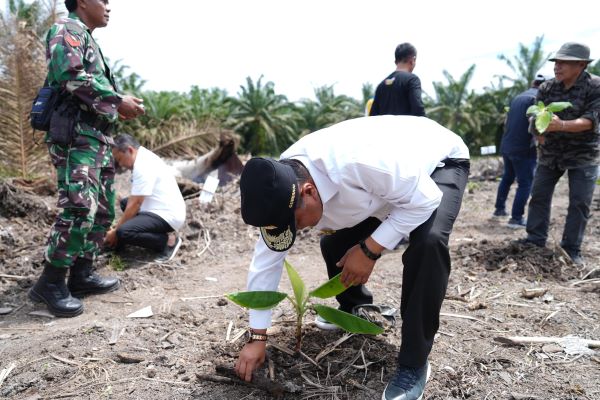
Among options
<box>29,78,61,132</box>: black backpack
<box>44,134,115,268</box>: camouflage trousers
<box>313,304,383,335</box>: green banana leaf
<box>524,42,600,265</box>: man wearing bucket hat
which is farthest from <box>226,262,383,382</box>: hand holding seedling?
<box>524,42,600,265</box>: man wearing bucket hat

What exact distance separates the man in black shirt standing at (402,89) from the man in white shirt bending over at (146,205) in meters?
2.43

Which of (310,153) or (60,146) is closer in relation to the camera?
(310,153)

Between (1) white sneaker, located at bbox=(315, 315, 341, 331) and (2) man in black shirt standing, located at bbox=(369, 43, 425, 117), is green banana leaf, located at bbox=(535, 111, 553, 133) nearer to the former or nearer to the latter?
(2) man in black shirt standing, located at bbox=(369, 43, 425, 117)

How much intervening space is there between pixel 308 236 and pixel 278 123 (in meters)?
15.1

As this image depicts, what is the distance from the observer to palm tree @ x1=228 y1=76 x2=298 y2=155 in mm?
19078

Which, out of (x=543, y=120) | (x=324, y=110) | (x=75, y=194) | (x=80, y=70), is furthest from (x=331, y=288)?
(x=324, y=110)

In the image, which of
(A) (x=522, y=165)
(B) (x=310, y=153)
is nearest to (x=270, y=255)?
(B) (x=310, y=153)

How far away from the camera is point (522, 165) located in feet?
19.1

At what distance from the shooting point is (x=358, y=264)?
1929mm

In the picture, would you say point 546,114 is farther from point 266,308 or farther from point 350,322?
point 266,308

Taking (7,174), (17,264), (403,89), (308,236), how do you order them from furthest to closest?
(7,174)
(308,236)
(403,89)
(17,264)

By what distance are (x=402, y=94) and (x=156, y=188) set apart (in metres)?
2.72

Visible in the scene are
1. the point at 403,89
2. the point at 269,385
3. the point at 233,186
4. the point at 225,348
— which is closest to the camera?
the point at 269,385

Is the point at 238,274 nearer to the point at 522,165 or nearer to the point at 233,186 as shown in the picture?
the point at 233,186
